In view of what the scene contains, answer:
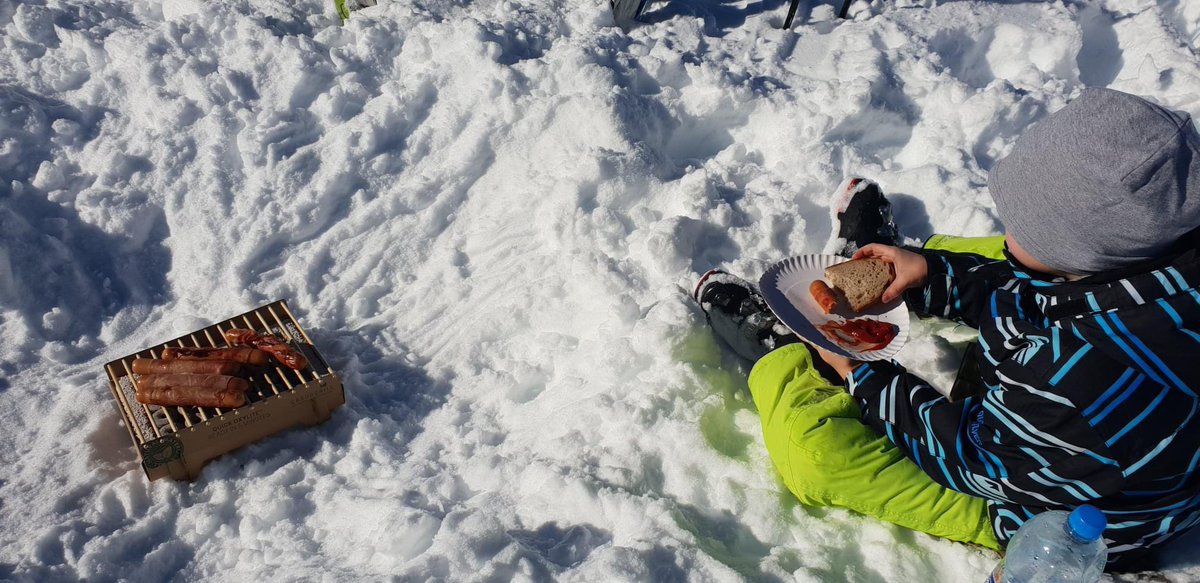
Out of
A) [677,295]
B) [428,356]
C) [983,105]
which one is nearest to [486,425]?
[428,356]

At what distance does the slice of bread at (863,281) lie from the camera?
2.86 meters

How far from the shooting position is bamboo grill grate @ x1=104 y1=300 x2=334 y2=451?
270 cm

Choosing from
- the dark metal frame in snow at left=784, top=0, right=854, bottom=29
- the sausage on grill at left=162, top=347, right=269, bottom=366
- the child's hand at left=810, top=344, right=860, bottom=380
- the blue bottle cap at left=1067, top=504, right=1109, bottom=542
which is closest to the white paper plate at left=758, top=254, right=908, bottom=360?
the child's hand at left=810, top=344, right=860, bottom=380

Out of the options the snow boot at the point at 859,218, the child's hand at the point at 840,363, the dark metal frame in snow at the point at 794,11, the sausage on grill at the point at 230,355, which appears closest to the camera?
the child's hand at the point at 840,363

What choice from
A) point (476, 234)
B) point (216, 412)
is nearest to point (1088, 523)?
point (216, 412)

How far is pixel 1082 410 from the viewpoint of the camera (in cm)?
184

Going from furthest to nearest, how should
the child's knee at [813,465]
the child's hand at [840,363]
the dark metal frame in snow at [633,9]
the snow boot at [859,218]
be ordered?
the dark metal frame in snow at [633,9]
the snow boot at [859,218]
the child's hand at [840,363]
the child's knee at [813,465]

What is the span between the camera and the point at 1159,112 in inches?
71.4

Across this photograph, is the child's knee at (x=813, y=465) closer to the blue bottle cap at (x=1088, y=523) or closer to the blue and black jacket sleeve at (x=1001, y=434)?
the blue and black jacket sleeve at (x=1001, y=434)

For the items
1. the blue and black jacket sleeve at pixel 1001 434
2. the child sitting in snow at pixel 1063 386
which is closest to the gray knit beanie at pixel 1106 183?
the child sitting in snow at pixel 1063 386

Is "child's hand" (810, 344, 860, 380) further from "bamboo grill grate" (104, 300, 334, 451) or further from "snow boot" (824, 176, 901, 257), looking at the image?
"bamboo grill grate" (104, 300, 334, 451)

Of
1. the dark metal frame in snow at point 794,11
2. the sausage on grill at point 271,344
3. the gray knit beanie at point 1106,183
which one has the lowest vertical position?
the sausage on grill at point 271,344

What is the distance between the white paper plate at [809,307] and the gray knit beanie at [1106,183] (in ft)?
2.45

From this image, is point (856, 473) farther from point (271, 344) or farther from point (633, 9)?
point (633, 9)
